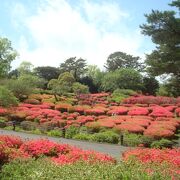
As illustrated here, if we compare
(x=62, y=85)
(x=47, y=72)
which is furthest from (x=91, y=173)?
(x=47, y=72)

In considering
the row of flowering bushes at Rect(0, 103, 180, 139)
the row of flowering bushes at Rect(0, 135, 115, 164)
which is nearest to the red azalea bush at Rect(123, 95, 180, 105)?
the row of flowering bushes at Rect(0, 103, 180, 139)

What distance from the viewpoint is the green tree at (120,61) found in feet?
314

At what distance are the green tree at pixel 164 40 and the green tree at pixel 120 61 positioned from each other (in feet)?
234

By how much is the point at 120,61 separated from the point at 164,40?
75.0 metres

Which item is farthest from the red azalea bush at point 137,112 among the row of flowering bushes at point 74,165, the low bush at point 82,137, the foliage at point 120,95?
the row of flowering bushes at point 74,165

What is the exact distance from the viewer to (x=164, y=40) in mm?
21875

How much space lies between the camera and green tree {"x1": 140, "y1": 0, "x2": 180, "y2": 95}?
21.1 meters

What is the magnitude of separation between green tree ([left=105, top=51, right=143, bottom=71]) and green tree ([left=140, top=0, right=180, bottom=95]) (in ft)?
234

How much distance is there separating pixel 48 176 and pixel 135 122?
77.6 feet

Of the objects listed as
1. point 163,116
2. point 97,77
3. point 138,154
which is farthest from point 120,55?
point 138,154

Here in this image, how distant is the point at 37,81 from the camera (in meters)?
63.6

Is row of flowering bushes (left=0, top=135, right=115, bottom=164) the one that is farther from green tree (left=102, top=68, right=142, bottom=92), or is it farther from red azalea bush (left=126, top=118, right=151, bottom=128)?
green tree (left=102, top=68, right=142, bottom=92)

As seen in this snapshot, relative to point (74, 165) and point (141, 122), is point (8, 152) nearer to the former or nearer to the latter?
point (74, 165)

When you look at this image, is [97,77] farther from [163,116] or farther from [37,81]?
[163,116]
